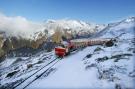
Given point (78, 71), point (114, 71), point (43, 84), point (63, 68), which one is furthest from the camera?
point (63, 68)

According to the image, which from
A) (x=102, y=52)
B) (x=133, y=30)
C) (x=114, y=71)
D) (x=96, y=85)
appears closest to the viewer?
(x=96, y=85)

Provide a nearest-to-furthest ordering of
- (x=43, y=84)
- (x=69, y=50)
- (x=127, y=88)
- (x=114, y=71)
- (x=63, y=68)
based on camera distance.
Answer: (x=127, y=88) → (x=114, y=71) → (x=43, y=84) → (x=63, y=68) → (x=69, y=50)

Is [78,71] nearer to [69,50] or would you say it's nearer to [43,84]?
[43,84]

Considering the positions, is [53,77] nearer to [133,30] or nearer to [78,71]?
[78,71]

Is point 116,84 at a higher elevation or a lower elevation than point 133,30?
lower

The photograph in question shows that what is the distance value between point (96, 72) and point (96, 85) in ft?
10.2

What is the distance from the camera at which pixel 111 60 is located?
26234 millimetres

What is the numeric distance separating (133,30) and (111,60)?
2453 centimetres

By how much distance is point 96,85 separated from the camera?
2047 cm

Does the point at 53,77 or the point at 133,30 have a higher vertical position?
the point at 133,30

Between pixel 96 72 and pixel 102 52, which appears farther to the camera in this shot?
pixel 102 52

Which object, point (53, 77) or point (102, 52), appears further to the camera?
point (102, 52)

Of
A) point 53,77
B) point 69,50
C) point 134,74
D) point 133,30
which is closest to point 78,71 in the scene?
point 53,77

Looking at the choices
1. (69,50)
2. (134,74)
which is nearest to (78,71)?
(134,74)
